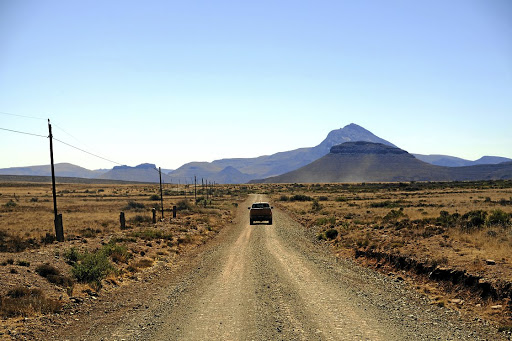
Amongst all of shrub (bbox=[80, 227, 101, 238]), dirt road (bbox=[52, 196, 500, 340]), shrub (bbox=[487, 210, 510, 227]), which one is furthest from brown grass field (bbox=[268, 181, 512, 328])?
shrub (bbox=[80, 227, 101, 238])

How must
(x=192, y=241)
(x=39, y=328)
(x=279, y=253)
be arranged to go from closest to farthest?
(x=39, y=328), (x=279, y=253), (x=192, y=241)

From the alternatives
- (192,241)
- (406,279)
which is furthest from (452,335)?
(192,241)

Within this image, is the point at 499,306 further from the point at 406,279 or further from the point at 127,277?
the point at 127,277

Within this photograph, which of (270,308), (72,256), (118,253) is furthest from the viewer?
(118,253)

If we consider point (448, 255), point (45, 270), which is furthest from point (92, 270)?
point (448, 255)

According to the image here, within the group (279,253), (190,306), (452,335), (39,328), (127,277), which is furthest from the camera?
(279,253)

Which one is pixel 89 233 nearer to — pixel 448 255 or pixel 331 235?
pixel 331 235

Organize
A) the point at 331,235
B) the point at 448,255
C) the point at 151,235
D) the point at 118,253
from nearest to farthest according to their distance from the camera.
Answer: the point at 448,255, the point at 118,253, the point at 151,235, the point at 331,235

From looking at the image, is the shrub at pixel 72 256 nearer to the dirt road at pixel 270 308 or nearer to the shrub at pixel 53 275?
the shrub at pixel 53 275

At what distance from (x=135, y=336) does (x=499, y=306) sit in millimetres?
9635

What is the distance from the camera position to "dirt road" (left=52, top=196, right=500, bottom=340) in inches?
360

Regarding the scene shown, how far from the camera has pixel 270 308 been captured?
11.1m

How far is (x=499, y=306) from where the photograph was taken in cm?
1073

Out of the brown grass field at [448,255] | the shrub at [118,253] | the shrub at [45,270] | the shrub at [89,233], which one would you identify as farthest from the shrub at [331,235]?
the shrub at [45,270]
